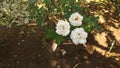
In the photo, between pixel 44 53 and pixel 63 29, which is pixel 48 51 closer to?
pixel 44 53

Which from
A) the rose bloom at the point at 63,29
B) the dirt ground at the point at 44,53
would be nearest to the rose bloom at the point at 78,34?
the rose bloom at the point at 63,29

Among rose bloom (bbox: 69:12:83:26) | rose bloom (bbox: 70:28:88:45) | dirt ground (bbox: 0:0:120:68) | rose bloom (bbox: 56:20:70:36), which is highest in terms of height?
rose bloom (bbox: 69:12:83:26)

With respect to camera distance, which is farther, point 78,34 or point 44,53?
point 44,53

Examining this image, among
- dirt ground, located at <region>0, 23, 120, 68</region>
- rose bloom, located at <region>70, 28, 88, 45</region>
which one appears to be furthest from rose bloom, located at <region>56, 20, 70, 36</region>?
dirt ground, located at <region>0, 23, 120, 68</region>

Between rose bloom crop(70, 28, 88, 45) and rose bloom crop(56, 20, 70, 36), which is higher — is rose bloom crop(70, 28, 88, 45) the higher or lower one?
the lower one

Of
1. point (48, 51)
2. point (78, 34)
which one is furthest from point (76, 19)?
point (48, 51)

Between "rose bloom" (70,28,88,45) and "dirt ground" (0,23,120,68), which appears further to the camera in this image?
"dirt ground" (0,23,120,68)

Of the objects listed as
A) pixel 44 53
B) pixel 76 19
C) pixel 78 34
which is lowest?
pixel 44 53

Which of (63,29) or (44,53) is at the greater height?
(63,29)

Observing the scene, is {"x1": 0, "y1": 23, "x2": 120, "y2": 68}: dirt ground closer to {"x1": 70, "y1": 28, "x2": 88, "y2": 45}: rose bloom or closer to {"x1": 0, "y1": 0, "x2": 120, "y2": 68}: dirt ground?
{"x1": 0, "y1": 0, "x2": 120, "y2": 68}: dirt ground
